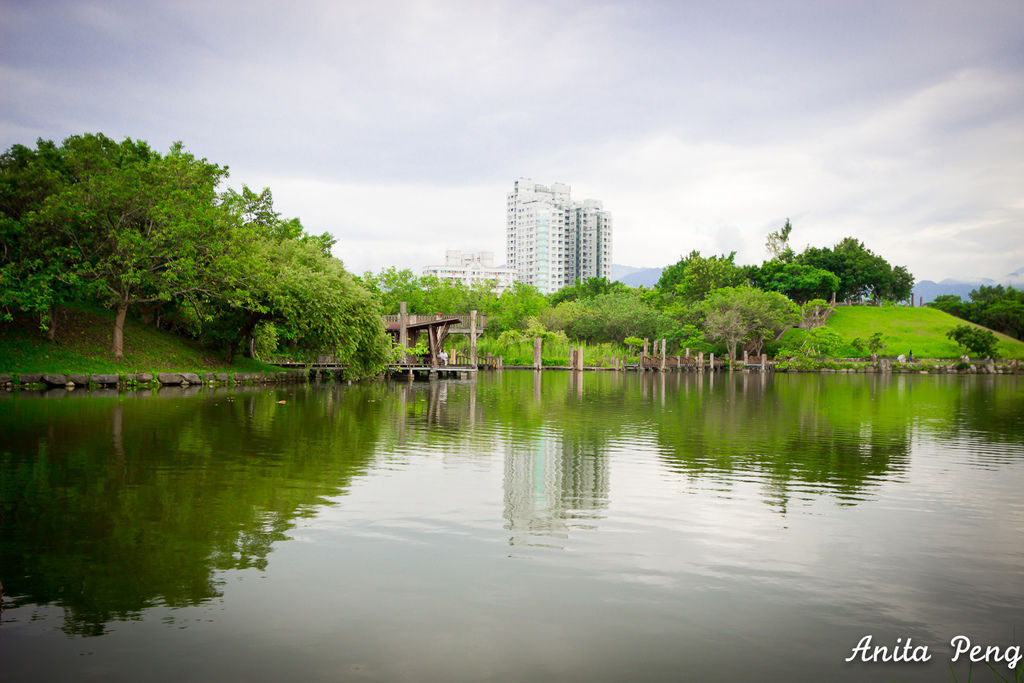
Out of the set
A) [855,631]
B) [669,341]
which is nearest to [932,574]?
[855,631]

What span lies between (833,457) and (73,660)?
535 inches

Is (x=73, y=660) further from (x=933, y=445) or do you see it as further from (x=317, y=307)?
(x=317, y=307)

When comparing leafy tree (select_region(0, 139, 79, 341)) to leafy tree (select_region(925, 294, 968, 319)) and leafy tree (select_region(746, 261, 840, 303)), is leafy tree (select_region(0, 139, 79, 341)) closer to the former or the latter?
leafy tree (select_region(746, 261, 840, 303))

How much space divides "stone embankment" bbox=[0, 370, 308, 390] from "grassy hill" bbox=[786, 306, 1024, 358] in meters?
66.7

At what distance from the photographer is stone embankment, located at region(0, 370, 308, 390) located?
29.4 m

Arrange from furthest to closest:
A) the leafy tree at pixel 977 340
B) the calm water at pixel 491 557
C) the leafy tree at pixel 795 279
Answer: the leafy tree at pixel 795 279
the leafy tree at pixel 977 340
the calm water at pixel 491 557

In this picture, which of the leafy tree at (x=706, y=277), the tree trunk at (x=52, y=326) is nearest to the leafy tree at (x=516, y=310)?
the leafy tree at (x=706, y=277)

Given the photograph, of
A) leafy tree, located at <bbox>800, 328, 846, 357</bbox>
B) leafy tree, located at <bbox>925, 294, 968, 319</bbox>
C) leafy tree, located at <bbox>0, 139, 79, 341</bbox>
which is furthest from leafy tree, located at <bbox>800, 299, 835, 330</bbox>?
leafy tree, located at <bbox>0, 139, 79, 341</bbox>

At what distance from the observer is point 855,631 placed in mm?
5668

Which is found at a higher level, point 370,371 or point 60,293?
point 60,293

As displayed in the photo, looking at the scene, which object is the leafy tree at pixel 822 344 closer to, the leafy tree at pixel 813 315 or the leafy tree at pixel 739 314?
the leafy tree at pixel 739 314

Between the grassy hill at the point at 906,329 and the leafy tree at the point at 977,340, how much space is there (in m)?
2.00

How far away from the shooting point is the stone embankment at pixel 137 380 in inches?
1156
